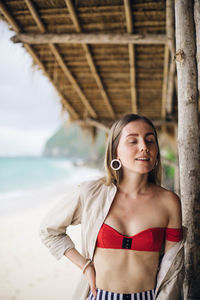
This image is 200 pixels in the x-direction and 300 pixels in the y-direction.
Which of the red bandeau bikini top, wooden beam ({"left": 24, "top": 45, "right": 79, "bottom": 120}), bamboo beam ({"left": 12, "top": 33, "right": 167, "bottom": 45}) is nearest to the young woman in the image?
the red bandeau bikini top

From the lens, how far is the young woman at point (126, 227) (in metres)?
1.20

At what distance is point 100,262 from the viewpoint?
4.05 feet

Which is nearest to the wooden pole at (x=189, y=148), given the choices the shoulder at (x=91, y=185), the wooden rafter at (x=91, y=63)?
the shoulder at (x=91, y=185)

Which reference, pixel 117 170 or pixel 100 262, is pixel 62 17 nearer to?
pixel 117 170

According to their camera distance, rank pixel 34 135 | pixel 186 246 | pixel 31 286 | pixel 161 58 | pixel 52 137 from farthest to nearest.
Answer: pixel 52 137, pixel 34 135, pixel 31 286, pixel 161 58, pixel 186 246

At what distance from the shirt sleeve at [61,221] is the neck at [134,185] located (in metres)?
0.26

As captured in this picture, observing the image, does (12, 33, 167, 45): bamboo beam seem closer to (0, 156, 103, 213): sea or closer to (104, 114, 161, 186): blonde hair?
(104, 114, 161, 186): blonde hair

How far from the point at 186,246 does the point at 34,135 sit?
73.6 metres

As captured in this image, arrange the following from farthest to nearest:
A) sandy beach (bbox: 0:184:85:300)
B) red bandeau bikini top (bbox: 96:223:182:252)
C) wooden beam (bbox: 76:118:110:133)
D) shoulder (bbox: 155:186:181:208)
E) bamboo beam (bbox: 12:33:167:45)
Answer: wooden beam (bbox: 76:118:110:133) → sandy beach (bbox: 0:184:85:300) → bamboo beam (bbox: 12:33:167:45) → shoulder (bbox: 155:186:181:208) → red bandeau bikini top (bbox: 96:223:182:252)

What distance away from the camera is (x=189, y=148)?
1.40 meters

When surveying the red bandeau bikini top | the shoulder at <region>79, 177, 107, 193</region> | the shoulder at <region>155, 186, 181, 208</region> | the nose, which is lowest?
the red bandeau bikini top

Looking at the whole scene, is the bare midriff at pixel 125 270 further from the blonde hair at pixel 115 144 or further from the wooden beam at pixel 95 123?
the wooden beam at pixel 95 123

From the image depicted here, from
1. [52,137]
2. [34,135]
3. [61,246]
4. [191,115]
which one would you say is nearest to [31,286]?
[61,246]

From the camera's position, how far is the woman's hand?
123 cm
